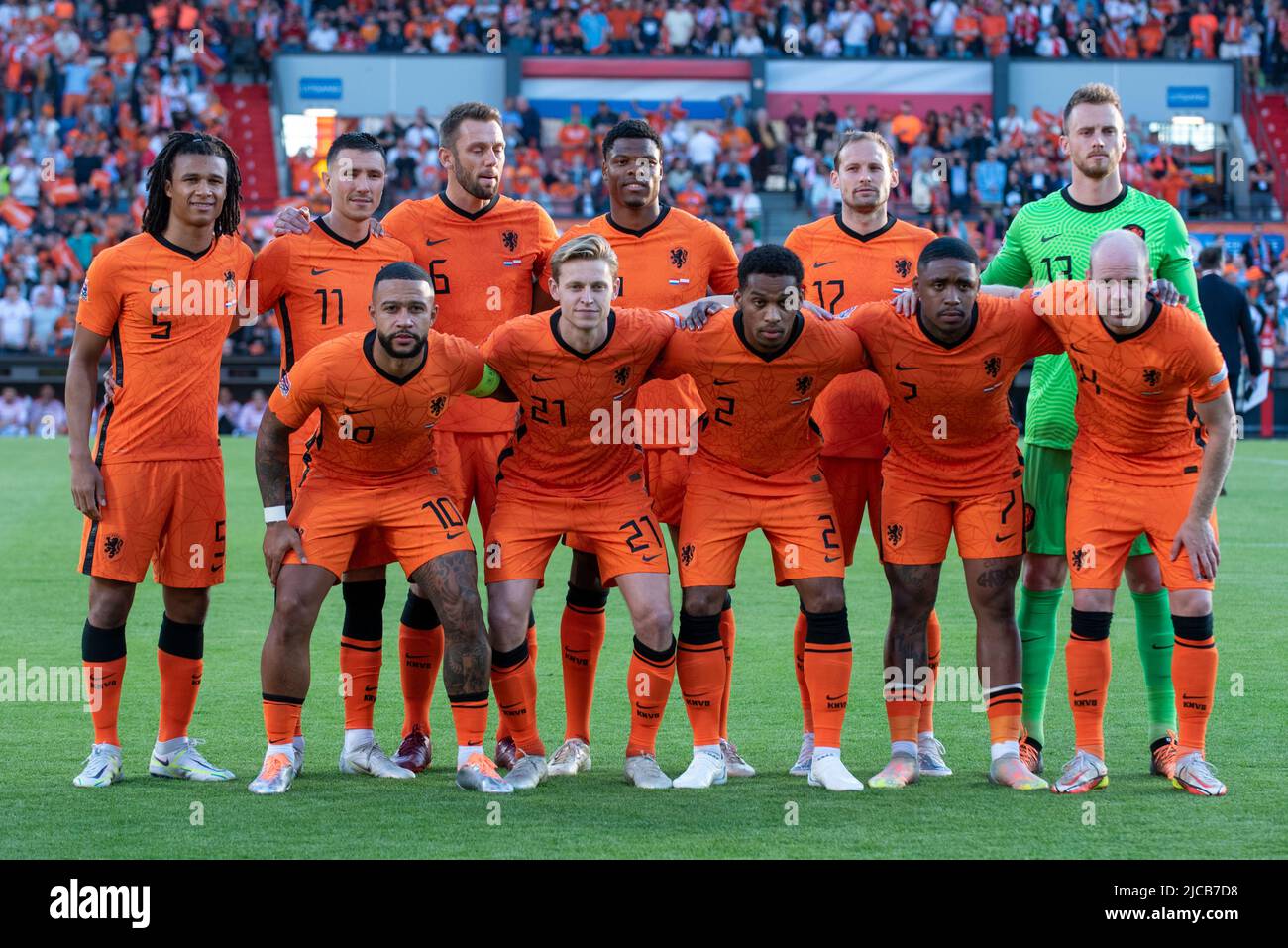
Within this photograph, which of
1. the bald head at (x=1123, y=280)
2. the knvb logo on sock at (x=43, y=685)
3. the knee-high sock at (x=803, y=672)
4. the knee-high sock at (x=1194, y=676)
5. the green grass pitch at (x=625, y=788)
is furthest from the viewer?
the knvb logo on sock at (x=43, y=685)

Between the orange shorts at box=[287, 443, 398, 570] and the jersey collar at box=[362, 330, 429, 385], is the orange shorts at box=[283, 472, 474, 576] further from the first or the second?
the jersey collar at box=[362, 330, 429, 385]

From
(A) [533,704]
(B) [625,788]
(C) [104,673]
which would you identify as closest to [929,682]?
(B) [625,788]

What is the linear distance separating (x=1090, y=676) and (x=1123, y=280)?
4.74ft

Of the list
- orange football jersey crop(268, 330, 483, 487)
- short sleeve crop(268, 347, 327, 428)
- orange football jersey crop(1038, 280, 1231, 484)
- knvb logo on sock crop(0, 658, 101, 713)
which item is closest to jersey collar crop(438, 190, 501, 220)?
orange football jersey crop(268, 330, 483, 487)

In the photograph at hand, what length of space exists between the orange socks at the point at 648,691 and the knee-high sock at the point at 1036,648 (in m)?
1.43

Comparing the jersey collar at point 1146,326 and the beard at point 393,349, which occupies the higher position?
the jersey collar at point 1146,326

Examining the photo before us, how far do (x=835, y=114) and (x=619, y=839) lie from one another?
25903 mm

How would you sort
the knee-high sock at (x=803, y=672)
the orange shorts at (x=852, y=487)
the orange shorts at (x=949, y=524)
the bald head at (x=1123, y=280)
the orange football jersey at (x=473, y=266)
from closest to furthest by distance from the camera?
the bald head at (x=1123, y=280)
the orange shorts at (x=949, y=524)
the knee-high sock at (x=803, y=672)
the orange shorts at (x=852, y=487)
the orange football jersey at (x=473, y=266)

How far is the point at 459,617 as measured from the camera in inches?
237

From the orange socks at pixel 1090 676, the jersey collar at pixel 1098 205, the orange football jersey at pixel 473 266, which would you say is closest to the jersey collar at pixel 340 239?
the orange football jersey at pixel 473 266

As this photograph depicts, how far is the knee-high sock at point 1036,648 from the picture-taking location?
640 centimetres

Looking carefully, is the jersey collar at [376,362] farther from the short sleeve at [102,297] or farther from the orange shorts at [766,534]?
the orange shorts at [766,534]

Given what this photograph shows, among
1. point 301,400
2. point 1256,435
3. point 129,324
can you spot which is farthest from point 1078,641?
point 1256,435

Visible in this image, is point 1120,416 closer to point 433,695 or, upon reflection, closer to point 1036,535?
point 1036,535
